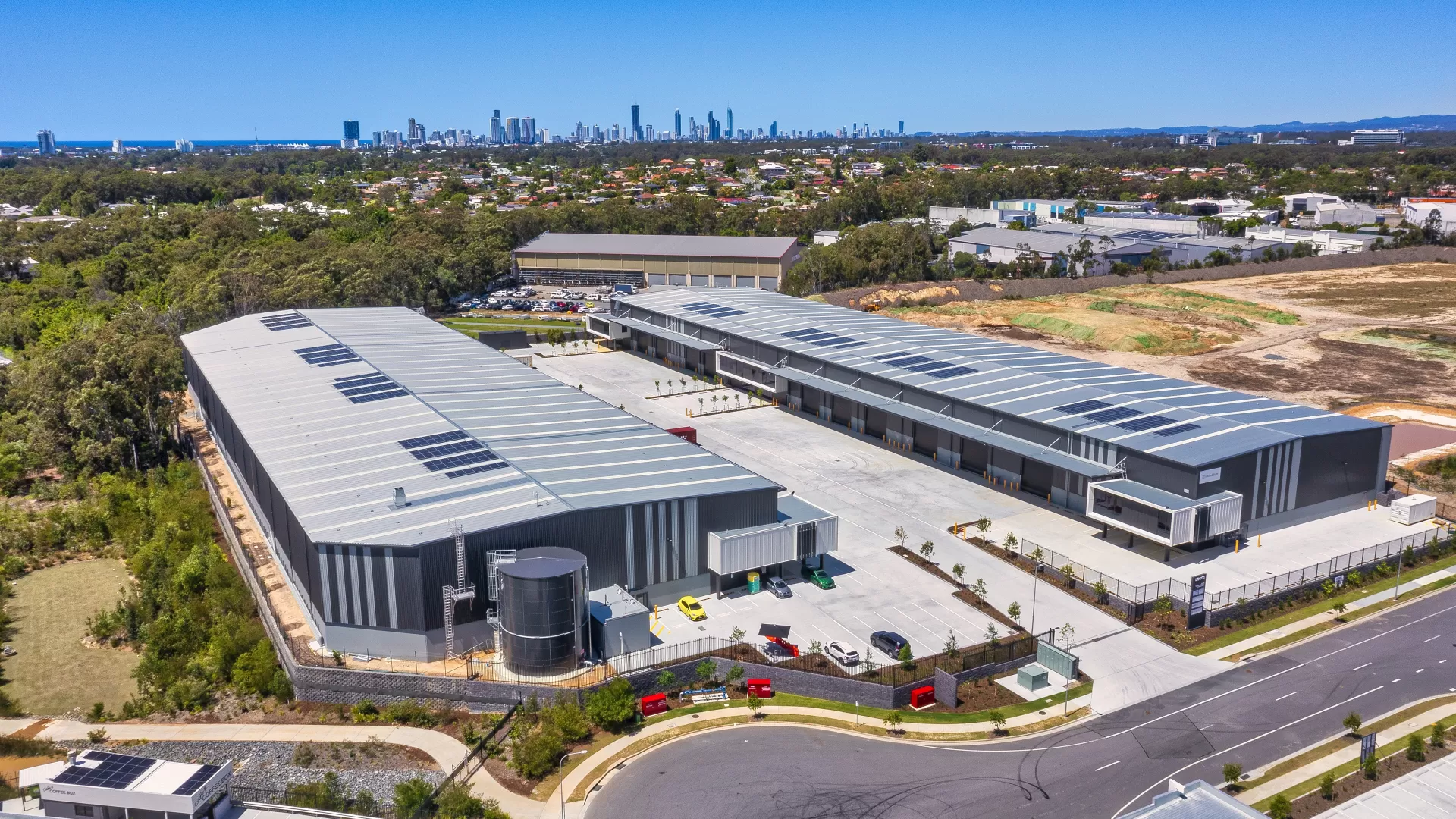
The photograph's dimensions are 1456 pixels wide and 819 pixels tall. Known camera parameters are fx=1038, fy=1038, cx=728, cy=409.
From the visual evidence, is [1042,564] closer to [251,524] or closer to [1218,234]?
[251,524]

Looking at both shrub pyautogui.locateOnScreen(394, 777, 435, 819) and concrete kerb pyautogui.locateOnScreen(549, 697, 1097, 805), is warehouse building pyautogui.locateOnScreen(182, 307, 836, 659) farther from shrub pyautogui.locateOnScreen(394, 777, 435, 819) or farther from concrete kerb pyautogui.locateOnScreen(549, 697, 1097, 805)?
shrub pyautogui.locateOnScreen(394, 777, 435, 819)

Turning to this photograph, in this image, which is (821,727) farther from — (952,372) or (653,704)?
(952,372)

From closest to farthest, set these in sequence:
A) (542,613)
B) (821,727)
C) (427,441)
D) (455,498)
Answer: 1. (821,727)
2. (542,613)
3. (455,498)
4. (427,441)

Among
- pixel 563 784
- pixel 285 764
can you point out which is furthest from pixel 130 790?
pixel 563 784

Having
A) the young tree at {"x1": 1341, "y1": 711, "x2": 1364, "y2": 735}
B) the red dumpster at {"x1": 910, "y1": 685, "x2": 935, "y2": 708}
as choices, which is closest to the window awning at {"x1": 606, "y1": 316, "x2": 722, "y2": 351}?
the red dumpster at {"x1": 910, "y1": 685, "x2": 935, "y2": 708}

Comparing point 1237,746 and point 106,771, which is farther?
point 1237,746

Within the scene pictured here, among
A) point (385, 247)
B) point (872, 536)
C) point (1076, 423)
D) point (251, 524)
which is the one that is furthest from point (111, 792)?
point (385, 247)

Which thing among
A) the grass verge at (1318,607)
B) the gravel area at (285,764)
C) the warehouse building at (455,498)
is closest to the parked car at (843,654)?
the warehouse building at (455,498)
